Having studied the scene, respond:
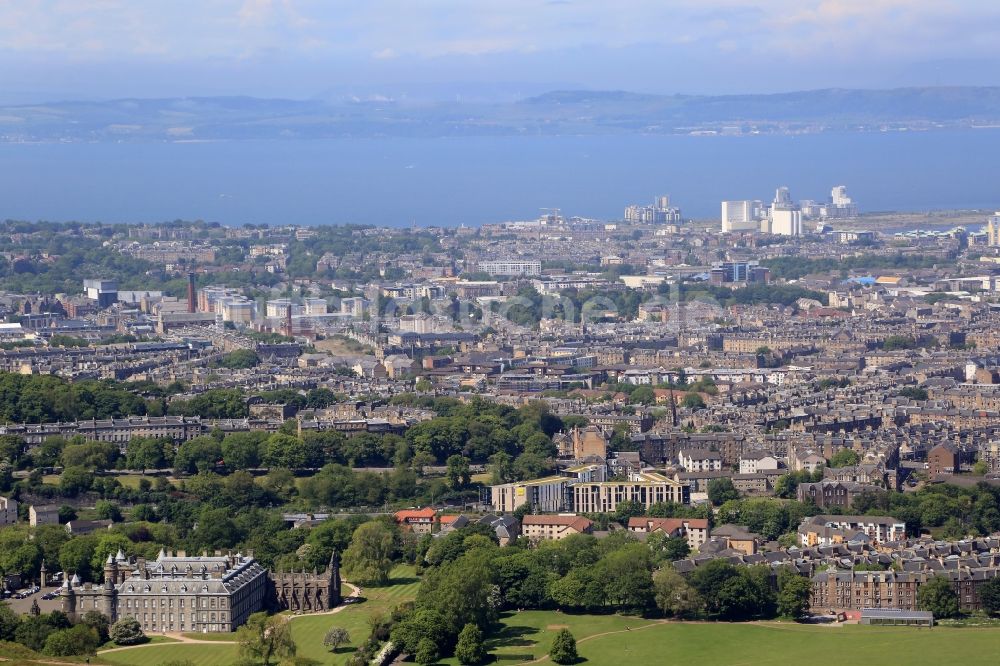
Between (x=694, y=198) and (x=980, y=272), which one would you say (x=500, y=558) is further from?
(x=694, y=198)

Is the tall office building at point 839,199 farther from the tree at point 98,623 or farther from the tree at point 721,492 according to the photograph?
the tree at point 98,623

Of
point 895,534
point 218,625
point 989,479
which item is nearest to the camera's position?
point 218,625

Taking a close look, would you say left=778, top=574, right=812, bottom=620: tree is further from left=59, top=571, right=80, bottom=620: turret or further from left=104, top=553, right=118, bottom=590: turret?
left=59, top=571, right=80, bottom=620: turret

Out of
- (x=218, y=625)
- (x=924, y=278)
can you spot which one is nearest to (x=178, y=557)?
(x=218, y=625)

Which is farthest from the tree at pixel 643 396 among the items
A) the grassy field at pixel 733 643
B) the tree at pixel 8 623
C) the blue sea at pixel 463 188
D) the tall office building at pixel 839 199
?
the blue sea at pixel 463 188

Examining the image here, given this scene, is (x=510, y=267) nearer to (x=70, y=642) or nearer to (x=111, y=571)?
(x=111, y=571)

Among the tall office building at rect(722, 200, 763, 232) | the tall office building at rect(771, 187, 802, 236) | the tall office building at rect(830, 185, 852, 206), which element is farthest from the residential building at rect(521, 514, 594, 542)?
the tall office building at rect(830, 185, 852, 206)

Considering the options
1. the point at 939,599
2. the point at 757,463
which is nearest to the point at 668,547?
the point at 939,599
